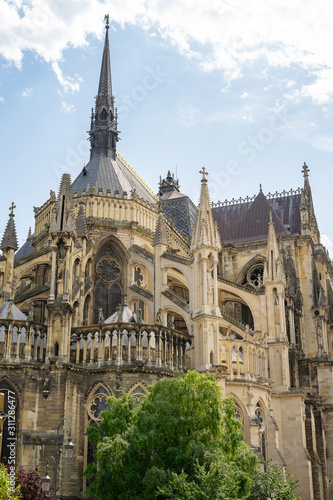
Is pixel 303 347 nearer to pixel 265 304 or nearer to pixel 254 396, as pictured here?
pixel 265 304

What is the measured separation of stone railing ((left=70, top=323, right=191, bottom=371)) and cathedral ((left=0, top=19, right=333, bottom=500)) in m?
0.06

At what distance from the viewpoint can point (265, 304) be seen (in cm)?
4228

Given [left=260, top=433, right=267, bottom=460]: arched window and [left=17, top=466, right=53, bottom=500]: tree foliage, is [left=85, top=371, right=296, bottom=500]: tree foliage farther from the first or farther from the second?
[left=260, top=433, right=267, bottom=460]: arched window

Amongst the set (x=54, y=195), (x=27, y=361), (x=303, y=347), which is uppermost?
(x=54, y=195)

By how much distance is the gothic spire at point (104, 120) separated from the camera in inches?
1950

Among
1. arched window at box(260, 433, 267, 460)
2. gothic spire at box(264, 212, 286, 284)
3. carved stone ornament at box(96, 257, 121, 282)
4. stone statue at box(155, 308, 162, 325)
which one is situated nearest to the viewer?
stone statue at box(155, 308, 162, 325)

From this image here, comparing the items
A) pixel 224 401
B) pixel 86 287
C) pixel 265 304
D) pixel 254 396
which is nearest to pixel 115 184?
pixel 86 287

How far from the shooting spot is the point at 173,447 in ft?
86.2

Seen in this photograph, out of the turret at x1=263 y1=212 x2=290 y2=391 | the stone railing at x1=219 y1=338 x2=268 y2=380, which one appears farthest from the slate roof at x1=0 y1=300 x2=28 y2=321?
the turret at x1=263 y1=212 x2=290 y2=391

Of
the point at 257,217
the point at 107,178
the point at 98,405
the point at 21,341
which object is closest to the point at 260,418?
the point at 98,405

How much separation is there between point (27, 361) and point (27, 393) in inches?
58.4

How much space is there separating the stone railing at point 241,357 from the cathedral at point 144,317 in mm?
75

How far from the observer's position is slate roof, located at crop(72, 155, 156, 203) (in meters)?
45.1

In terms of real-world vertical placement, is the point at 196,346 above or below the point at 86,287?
below
